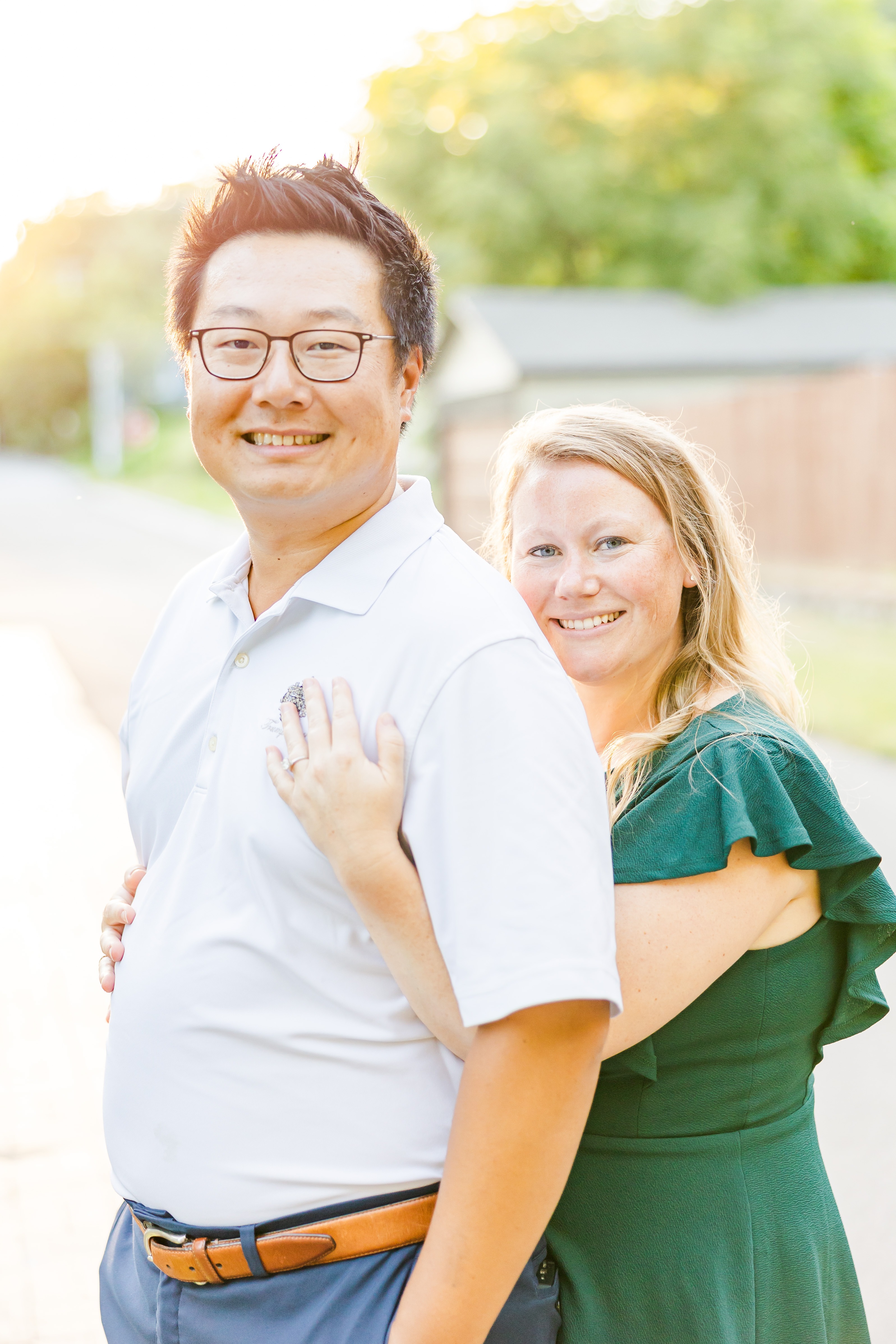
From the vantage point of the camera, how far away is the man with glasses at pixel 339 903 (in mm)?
1317

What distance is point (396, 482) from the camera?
1.67 metres

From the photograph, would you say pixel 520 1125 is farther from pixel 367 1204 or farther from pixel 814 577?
pixel 814 577

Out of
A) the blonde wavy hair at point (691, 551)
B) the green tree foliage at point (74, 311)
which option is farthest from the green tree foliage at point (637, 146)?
the blonde wavy hair at point (691, 551)

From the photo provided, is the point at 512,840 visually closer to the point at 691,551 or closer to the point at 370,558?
the point at 370,558

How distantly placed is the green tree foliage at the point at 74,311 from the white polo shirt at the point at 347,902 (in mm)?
48413

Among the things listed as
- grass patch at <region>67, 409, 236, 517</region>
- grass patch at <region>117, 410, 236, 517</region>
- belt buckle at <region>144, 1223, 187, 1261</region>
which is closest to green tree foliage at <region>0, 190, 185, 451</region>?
grass patch at <region>67, 409, 236, 517</region>

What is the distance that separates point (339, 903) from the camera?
141 cm

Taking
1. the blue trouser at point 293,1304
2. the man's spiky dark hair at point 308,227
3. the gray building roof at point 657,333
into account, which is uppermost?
the gray building roof at point 657,333

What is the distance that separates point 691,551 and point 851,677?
8.93 metres

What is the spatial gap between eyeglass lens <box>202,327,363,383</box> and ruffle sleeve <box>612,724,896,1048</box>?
0.67 m

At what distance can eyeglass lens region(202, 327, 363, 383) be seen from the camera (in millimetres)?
1483

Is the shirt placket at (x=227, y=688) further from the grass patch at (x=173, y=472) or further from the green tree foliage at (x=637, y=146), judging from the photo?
the green tree foliage at (x=637, y=146)

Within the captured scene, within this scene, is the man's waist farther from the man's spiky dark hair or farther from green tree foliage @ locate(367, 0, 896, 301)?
green tree foliage @ locate(367, 0, 896, 301)

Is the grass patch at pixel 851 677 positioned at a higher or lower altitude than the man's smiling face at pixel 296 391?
lower
